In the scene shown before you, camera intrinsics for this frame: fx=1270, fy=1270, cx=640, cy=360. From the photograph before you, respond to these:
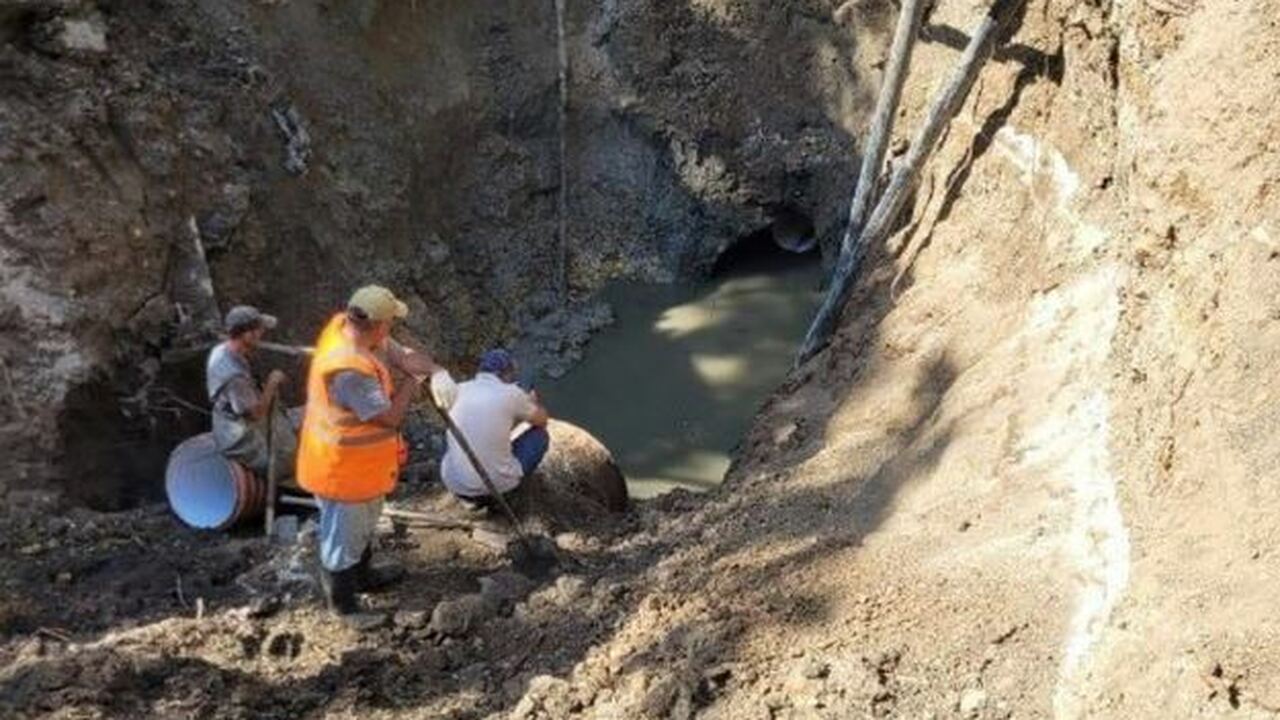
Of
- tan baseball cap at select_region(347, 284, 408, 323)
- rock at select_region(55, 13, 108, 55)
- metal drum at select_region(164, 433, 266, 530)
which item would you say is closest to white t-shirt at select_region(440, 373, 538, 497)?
metal drum at select_region(164, 433, 266, 530)

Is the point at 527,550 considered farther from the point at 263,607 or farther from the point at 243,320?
the point at 243,320

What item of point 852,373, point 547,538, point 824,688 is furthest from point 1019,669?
point 852,373

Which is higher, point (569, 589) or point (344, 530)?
point (344, 530)

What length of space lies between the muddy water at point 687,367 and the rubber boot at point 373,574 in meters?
2.43

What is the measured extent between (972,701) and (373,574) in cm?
307

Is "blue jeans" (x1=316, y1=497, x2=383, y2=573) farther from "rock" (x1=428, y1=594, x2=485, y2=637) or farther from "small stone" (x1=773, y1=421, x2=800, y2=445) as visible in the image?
"small stone" (x1=773, y1=421, x2=800, y2=445)

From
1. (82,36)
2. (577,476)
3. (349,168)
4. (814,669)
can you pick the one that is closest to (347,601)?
(577,476)

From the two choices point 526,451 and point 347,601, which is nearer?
point 347,601

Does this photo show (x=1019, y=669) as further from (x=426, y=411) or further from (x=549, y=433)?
(x=426, y=411)

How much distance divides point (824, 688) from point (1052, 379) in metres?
1.87

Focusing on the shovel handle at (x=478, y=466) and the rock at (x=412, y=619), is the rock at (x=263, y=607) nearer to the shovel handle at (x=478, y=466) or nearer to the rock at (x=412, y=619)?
the rock at (x=412, y=619)

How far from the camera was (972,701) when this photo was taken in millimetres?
4145

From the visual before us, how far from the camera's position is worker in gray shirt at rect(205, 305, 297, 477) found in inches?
Result: 252

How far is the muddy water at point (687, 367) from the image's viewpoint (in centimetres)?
870
